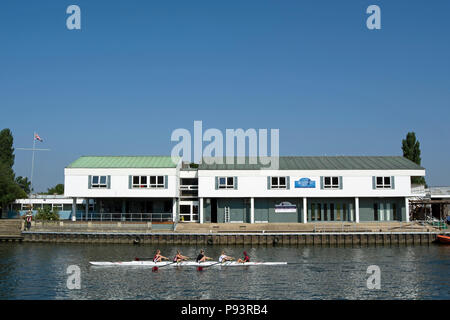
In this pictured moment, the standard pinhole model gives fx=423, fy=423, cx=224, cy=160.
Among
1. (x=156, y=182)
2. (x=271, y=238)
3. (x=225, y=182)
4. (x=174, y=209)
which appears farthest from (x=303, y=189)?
(x=156, y=182)

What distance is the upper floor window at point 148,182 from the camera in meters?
51.8

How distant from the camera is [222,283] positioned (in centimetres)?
2620

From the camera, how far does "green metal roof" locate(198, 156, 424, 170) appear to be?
52312mm

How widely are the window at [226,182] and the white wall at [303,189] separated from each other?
44 cm

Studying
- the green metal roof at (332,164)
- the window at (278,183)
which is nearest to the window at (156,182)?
the green metal roof at (332,164)

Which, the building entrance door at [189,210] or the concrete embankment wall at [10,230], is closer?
the concrete embankment wall at [10,230]

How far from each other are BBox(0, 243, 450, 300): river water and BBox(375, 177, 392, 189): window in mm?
12615

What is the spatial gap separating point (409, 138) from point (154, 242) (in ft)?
212

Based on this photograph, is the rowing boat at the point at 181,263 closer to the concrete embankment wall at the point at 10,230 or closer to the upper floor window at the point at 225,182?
the upper floor window at the point at 225,182

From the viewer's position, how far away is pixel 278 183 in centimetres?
5166
